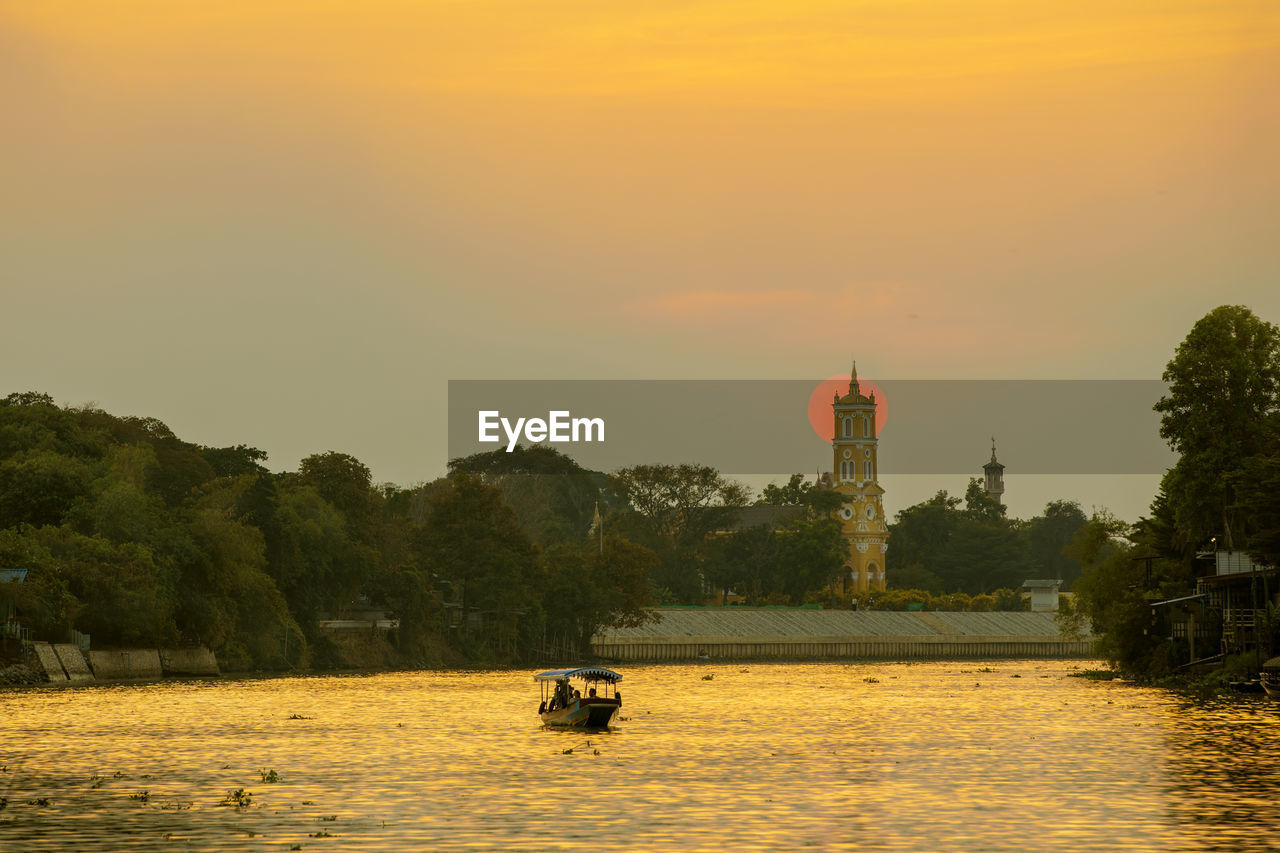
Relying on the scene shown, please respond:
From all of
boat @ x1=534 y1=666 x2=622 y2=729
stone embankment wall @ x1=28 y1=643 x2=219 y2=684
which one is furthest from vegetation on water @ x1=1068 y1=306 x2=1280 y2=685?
stone embankment wall @ x1=28 y1=643 x2=219 y2=684

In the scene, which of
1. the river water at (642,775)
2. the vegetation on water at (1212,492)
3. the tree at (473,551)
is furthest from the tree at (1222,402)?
the tree at (473,551)

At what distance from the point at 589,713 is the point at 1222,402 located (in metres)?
51.5

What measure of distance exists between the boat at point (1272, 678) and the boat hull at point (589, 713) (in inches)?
1395

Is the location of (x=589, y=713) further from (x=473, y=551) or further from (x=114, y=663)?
(x=473, y=551)

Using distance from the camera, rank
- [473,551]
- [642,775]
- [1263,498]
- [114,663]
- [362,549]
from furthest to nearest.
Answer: [473,551], [362,549], [114,663], [1263,498], [642,775]

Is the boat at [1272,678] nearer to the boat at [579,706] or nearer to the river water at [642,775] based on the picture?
the river water at [642,775]

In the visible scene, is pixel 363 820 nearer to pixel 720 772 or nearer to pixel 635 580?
pixel 720 772

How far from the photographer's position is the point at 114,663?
4454 inches

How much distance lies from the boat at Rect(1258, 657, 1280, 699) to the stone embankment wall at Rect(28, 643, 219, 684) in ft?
231

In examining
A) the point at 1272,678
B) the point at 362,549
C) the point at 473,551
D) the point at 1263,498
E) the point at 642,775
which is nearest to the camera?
the point at 642,775

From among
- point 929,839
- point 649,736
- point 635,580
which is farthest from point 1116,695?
point 635,580

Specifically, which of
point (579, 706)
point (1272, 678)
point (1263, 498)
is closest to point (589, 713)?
point (579, 706)

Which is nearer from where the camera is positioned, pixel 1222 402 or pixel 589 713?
pixel 589 713

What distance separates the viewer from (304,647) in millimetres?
143125
